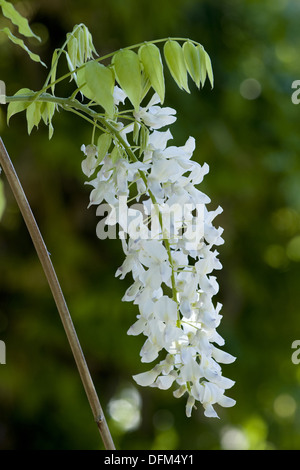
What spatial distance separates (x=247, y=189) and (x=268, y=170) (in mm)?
100

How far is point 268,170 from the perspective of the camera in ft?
5.51

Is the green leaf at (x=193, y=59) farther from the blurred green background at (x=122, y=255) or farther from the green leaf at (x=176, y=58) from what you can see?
the blurred green background at (x=122, y=255)

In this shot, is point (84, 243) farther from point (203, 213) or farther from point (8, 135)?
point (203, 213)

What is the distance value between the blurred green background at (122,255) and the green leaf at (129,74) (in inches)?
42.5

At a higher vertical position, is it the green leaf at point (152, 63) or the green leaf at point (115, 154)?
the green leaf at point (152, 63)

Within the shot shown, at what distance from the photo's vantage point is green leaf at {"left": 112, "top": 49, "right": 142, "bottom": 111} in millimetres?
371

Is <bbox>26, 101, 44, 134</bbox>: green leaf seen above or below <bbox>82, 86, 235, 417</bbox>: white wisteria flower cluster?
above

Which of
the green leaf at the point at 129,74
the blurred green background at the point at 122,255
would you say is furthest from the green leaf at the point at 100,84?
the blurred green background at the point at 122,255

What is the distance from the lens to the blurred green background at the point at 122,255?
161 centimetres

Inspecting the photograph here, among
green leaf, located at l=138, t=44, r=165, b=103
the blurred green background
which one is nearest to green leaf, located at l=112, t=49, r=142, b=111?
green leaf, located at l=138, t=44, r=165, b=103

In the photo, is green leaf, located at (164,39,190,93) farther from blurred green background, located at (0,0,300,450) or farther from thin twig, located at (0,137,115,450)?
blurred green background, located at (0,0,300,450)

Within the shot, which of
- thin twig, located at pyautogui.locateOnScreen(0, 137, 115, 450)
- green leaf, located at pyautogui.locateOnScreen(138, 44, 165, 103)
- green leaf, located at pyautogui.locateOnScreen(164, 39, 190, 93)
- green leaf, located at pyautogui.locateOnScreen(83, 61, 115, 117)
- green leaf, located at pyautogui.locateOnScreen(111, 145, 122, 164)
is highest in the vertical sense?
green leaf, located at pyautogui.locateOnScreen(164, 39, 190, 93)
